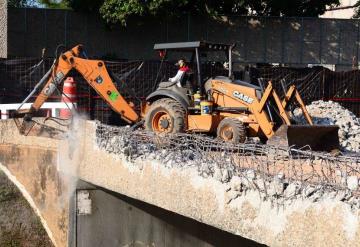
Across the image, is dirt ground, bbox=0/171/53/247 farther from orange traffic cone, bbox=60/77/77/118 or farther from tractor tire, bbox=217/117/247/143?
tractor tire, bbox=217/117/247/143

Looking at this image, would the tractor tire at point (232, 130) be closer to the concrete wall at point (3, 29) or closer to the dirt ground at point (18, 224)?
the dirt ground at point (18, 224)

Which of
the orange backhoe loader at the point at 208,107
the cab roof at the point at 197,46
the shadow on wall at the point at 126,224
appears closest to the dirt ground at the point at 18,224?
the shadow on wall at the point at 126,224

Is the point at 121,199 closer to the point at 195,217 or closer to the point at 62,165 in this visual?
the point at 62,165

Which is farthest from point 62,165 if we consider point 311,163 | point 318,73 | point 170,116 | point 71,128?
point 318,73

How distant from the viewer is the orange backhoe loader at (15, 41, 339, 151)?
11.4 meters

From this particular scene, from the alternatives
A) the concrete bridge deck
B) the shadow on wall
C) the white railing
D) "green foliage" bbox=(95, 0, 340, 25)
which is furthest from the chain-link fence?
"green foliage" bbox=(95, 0, 340, 25)

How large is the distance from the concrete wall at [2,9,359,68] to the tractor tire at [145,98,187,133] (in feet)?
55.7

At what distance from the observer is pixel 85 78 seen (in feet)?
43.8

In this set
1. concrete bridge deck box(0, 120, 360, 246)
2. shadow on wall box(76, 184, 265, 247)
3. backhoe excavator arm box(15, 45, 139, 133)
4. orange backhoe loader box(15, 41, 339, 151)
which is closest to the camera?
concrete bridge deck box(0, 120, 360, 246)

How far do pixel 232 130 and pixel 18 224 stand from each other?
446 centimetres

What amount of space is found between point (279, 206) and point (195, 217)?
167 cm

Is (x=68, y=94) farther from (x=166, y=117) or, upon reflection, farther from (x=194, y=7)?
(x=194, y=7)

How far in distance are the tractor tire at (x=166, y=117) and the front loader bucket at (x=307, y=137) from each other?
75.9 inches

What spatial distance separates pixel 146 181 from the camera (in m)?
8.90
